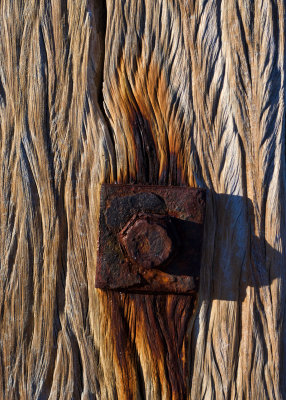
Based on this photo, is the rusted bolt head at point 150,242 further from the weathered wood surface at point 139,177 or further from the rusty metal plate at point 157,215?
the weathered wood surface at point 139,177

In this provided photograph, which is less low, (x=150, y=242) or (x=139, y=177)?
(x=139, y=177)

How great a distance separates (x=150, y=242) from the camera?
38.4 inches

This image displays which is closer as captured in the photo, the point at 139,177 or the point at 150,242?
the point at 150,242

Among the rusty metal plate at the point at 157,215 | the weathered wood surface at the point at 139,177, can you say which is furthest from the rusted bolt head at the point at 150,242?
the weathered wood surface at the point at 139,177

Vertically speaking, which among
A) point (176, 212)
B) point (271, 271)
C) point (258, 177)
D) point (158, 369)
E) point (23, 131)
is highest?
point (23, 131)

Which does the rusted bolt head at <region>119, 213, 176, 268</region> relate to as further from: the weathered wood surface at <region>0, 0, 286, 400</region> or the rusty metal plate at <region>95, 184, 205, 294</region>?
the weathered wood surface at <region>0, 0, 286, 400</region>

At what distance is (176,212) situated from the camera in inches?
41.1

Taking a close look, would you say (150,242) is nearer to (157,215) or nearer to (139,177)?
(157,215)

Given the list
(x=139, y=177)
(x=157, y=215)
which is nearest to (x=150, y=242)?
(x=157, y=215)

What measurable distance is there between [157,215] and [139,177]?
0.47 feet

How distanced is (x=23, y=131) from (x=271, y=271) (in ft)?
2.58

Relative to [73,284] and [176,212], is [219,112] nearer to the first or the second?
[176,212]

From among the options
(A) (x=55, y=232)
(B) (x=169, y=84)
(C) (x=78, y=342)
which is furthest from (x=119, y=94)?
(C) (x=78, y=342)

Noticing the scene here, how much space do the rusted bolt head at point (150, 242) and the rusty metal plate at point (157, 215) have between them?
3 cm
